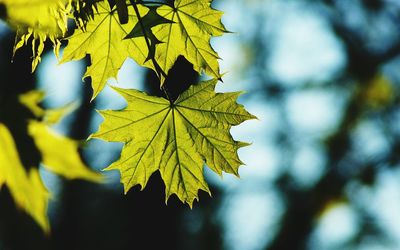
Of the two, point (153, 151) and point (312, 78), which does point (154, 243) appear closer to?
point (312, 78)

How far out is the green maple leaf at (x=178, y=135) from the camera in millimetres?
1158

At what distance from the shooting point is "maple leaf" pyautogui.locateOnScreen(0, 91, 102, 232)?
133cm

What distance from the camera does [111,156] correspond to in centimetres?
952

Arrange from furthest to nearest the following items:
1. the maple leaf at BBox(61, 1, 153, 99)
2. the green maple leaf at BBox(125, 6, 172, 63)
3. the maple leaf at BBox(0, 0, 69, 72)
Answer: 1. the maple leaf at BBox(61, 1, 153, 99)
2. the green maple leaf at BBox(125, 6, 172, 63)
3. the maple leaf at BBox(0, 0, 69, 72)

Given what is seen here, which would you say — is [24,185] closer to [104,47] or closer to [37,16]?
[104,47]

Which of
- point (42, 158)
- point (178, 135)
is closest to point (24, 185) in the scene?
point (42, 158)

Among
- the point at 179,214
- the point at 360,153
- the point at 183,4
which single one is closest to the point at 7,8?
the point at 183,4

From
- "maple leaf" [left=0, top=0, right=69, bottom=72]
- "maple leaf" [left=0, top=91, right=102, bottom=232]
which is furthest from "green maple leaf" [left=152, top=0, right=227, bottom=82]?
"maple leaf" [left=0, top=91, right=102, bottom=232]

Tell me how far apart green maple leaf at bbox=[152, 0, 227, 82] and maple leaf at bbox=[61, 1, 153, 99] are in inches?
2.0

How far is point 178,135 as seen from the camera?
122 cm

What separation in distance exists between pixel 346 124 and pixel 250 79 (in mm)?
1748

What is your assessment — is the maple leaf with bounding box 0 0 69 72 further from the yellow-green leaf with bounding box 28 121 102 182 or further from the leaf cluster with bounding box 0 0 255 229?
the yellow-green leaf with bounding box 28 121 102 182

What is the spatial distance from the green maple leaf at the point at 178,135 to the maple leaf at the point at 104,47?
6 cm

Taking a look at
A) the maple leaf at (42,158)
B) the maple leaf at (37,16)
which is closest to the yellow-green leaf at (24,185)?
the maple leaf at (42,158)
